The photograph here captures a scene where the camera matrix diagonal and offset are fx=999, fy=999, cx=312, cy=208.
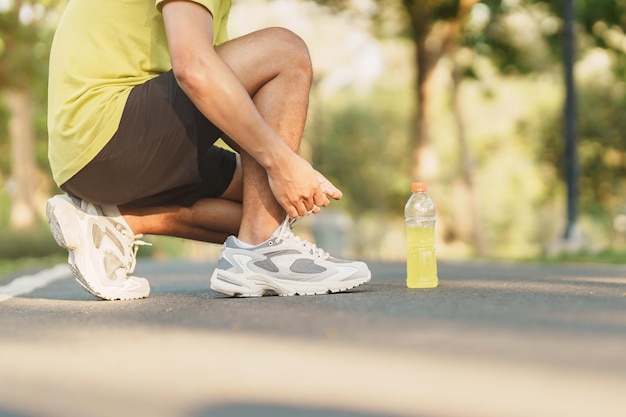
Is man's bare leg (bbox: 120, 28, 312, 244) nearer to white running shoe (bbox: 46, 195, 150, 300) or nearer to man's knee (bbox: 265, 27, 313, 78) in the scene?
man's knee (bbox: 265, 27, 313, 78)

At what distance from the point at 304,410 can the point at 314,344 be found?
0.52 meters

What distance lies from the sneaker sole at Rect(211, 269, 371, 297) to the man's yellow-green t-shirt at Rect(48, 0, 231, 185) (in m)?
0.73

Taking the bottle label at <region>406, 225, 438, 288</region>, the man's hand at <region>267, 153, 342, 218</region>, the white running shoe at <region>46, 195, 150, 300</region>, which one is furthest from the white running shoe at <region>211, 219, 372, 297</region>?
the bottle label at <region>406, 225, 438, 288</region>

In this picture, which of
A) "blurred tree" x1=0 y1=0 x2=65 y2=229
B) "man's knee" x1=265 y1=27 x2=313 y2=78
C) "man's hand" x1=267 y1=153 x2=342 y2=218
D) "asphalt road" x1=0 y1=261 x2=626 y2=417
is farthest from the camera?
"blurred tree" x1=0 y1=0 x2=65 y2=229

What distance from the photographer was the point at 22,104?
24.7 m

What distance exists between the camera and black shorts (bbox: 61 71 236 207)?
3934 millimetres

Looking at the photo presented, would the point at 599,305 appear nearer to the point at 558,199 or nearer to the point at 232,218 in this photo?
the point at 232,218

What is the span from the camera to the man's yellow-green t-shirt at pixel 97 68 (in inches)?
157

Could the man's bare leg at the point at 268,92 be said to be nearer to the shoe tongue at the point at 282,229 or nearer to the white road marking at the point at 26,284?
the shoe tongue at the point at 282,229

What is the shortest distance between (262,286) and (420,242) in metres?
1.24

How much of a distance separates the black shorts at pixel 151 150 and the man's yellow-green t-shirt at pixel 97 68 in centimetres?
5

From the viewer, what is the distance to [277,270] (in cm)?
393

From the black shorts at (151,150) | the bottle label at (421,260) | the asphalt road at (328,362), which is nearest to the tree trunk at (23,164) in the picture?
the bottle label at (421,260)

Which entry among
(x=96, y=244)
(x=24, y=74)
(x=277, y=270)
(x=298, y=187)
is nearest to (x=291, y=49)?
(x=298, y=187)
